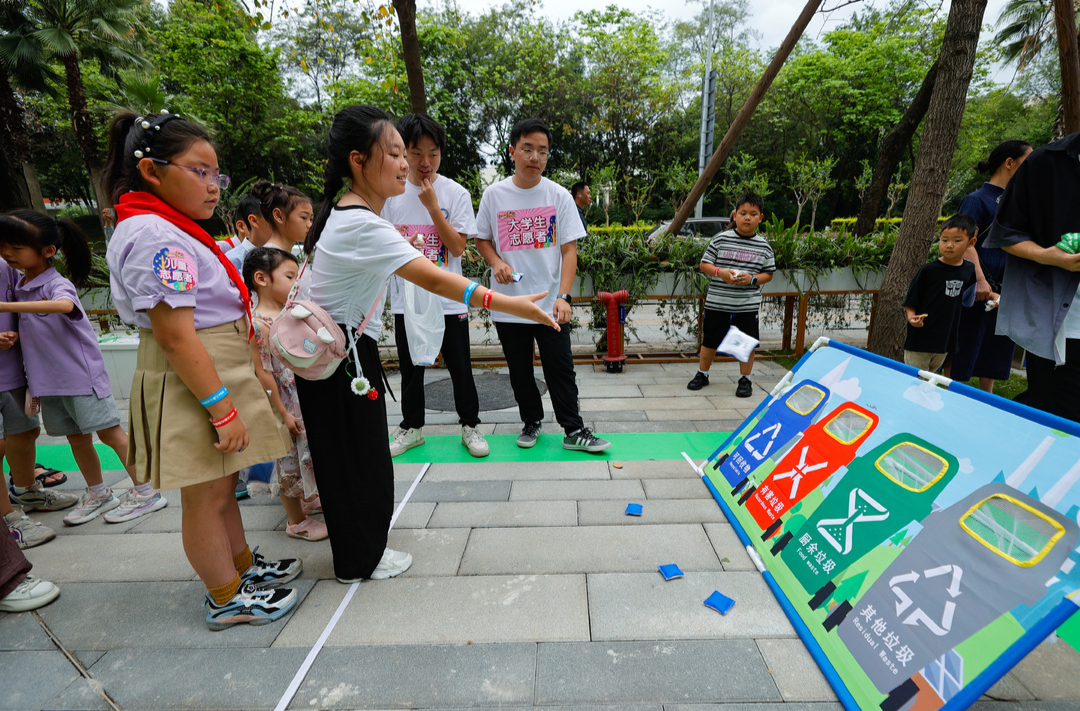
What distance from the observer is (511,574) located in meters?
2.16

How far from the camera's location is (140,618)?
1979mm

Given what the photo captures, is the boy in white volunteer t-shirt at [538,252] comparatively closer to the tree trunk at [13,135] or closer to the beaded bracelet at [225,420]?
the beaded bracelet at [225,420]

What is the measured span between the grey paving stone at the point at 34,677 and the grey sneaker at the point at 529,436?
2327mm

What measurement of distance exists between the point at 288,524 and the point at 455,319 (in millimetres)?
1463

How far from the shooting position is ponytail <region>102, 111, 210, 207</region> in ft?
5.25

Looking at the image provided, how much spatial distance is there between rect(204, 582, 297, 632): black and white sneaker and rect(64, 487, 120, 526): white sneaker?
4.41 ft

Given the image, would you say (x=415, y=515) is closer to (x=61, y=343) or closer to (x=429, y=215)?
(x=429, y=215)

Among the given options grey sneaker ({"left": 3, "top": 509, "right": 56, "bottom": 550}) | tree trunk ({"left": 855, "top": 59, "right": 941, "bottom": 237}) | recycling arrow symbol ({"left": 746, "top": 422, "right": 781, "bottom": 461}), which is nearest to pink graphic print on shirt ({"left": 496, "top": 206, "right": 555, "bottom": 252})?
recycling arrow symbol ({"left": 746, "top": 422, "right": 781, "bottom": 461})

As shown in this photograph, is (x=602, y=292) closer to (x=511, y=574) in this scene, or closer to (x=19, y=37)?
(x=511, y=574)

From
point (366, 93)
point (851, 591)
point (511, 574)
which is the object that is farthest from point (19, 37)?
A: point (851, 591)

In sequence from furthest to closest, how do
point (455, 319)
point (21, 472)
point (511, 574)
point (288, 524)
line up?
point (455, 319) < point (21, 472) < point (288, 524) < point (511, 574)

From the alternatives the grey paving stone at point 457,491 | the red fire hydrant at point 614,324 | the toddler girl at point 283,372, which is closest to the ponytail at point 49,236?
the toddler girl at point 283,372

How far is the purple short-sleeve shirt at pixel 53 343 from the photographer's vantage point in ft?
8.45

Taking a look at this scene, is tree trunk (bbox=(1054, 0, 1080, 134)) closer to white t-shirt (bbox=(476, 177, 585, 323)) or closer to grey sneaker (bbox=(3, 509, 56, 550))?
white t-shirt (bbox=(476, 177, 585, 323))
